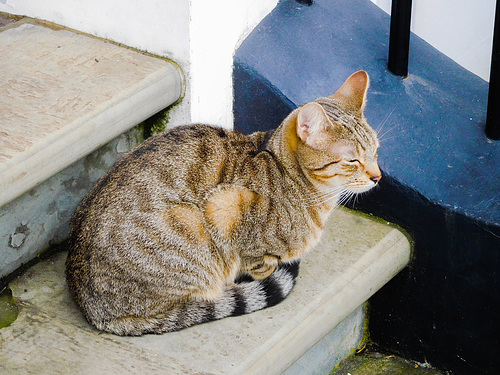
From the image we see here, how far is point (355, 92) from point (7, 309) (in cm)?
129

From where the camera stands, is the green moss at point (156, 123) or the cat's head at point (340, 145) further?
the green moss at point (156, 123)

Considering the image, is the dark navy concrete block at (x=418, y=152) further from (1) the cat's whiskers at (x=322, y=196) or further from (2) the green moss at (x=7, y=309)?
(2) the green moss at (x=7, y=309)

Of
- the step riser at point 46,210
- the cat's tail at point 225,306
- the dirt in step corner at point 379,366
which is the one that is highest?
the step riser at point 46,210

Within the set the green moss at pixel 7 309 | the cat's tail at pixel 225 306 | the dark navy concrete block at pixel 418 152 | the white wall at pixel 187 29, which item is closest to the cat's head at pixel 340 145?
the dark navy concrete block at pixel 418 152

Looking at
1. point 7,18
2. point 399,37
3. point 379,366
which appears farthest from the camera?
point 7,18

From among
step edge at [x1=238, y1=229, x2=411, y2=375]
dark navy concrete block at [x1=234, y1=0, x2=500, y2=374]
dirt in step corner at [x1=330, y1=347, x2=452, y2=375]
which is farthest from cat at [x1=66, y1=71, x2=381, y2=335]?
dirt in step corner at [x1=330, y1=347, x2=452, y2=375]

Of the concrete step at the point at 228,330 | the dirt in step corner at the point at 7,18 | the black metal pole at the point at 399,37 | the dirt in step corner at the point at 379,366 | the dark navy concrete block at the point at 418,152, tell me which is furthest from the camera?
the dirt in step corner at the point at 7,18

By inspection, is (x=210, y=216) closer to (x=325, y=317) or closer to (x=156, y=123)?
(x=325, y=317)

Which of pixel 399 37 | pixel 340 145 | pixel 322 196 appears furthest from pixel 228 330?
pixel 399 37

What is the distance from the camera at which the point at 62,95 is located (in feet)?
7.52

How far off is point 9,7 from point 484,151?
185 cm

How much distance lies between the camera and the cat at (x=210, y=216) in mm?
1992

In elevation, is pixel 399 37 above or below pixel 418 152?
above

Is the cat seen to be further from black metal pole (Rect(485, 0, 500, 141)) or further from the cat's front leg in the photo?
black metal pole (Rect(485, 0, 500, 141))
